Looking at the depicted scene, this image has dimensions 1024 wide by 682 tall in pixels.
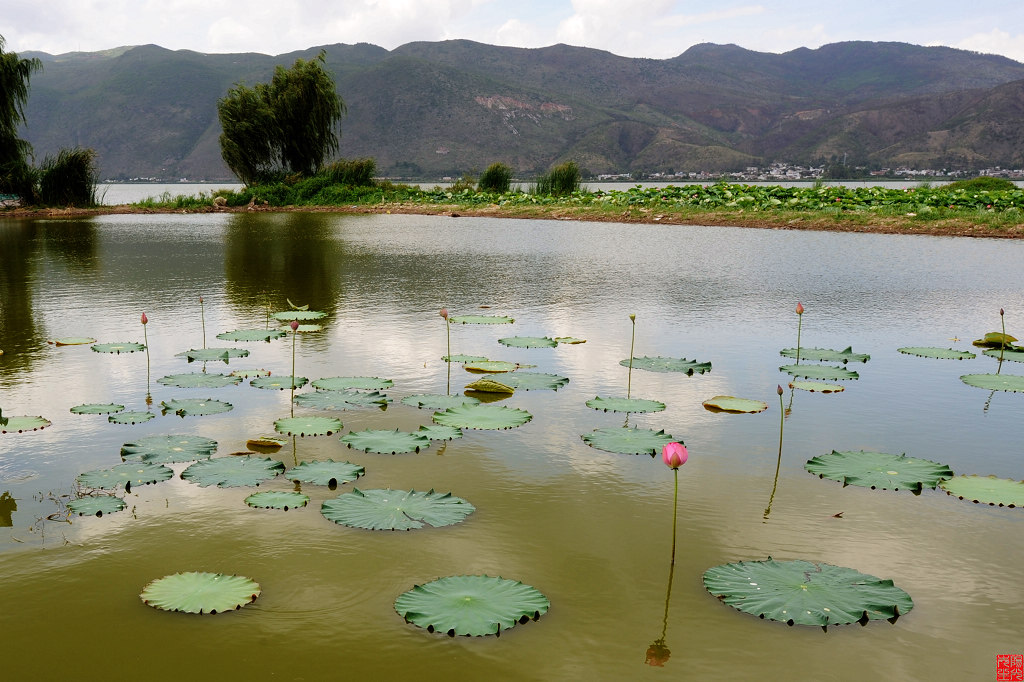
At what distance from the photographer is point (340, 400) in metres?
5.73

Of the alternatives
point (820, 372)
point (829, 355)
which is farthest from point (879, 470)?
point (829, 355)

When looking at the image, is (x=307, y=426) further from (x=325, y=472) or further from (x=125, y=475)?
(x=125, y=475)

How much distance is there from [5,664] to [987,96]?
15636cm

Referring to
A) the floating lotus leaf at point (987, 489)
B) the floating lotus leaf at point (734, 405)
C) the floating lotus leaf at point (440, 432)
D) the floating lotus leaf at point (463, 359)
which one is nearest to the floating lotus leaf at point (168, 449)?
the floating lotus leaf at point (440, 432)

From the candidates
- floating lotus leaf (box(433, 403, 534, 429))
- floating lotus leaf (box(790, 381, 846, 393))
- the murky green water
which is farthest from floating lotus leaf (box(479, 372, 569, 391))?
floating lotus leaf (box(790, 381, 846, 393))

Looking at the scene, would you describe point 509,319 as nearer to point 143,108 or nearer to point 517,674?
point 517,674

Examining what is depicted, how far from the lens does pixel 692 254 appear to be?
54.3 feet

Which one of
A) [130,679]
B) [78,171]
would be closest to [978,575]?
[130,679]

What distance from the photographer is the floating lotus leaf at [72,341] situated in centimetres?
768

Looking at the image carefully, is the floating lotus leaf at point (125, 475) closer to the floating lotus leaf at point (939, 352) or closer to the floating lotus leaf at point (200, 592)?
the floating lotus leaf at point (200, 592)

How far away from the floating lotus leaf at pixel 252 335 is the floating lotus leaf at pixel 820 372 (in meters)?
5.13

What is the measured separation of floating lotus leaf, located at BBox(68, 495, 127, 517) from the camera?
3.81 m

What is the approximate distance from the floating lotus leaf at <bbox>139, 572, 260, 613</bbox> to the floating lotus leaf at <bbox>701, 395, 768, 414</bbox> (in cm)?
366

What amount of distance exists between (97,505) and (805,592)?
3298 mm
